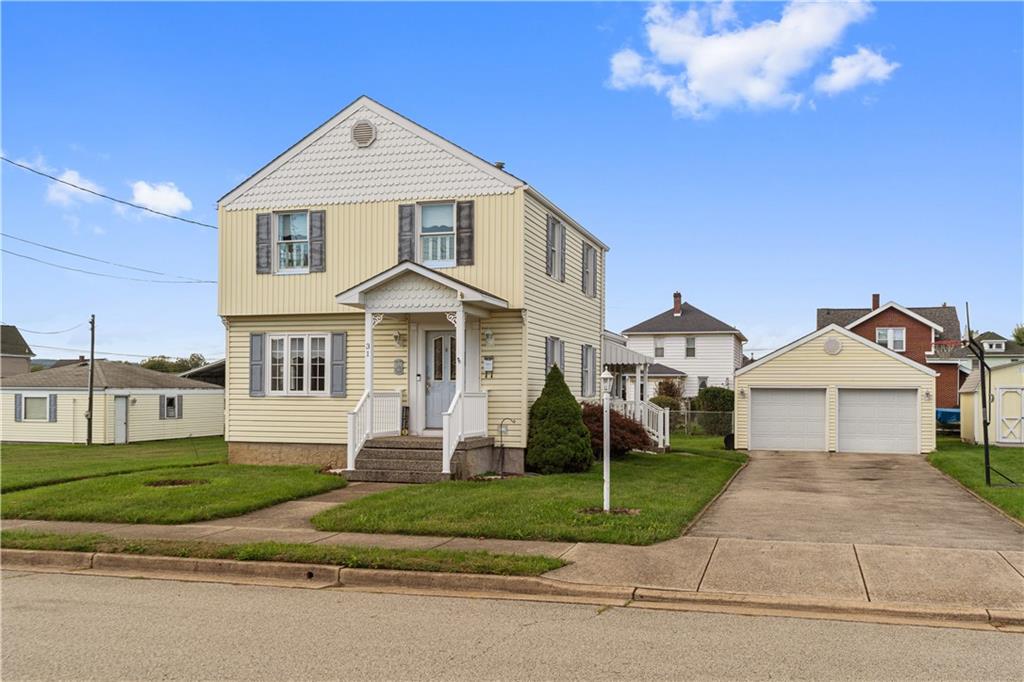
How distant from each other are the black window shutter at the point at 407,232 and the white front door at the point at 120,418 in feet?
76.1

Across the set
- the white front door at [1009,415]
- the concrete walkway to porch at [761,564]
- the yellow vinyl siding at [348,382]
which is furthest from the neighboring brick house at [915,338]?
the concrete walkway to porch at [761,564]

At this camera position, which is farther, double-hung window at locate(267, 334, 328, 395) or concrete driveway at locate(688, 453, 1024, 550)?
double-hung window at locate(267, 334, 328, 395)

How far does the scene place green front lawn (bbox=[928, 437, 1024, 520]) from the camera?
1490cm

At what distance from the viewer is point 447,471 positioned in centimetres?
1691

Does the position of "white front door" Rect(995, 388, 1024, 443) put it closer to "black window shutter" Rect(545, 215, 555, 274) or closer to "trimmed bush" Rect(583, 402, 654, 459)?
"trimmed bush" Rect(583, 402, 654, 459)

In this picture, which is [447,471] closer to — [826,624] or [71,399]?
[826,624]

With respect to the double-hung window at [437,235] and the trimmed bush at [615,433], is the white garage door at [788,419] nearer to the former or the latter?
the trimmed bush at [615,433]

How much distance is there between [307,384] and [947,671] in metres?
15.8

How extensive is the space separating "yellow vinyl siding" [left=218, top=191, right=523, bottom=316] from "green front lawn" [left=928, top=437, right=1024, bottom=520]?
370 inches

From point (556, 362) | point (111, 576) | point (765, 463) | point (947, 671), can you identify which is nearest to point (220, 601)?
point (111, 576)

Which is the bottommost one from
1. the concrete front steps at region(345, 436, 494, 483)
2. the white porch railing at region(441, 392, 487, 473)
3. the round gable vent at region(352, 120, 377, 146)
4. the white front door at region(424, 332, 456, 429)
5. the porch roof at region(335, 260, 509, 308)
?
the concrete front steps at region(345, 436, 494, 483)

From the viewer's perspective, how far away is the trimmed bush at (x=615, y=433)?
20967mm

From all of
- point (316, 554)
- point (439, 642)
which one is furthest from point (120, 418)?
point (439, 642)

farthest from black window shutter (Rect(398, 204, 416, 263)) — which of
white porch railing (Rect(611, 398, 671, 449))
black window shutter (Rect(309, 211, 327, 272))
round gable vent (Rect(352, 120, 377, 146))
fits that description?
white porch railing (Rect(611, 398, 671, 449))
